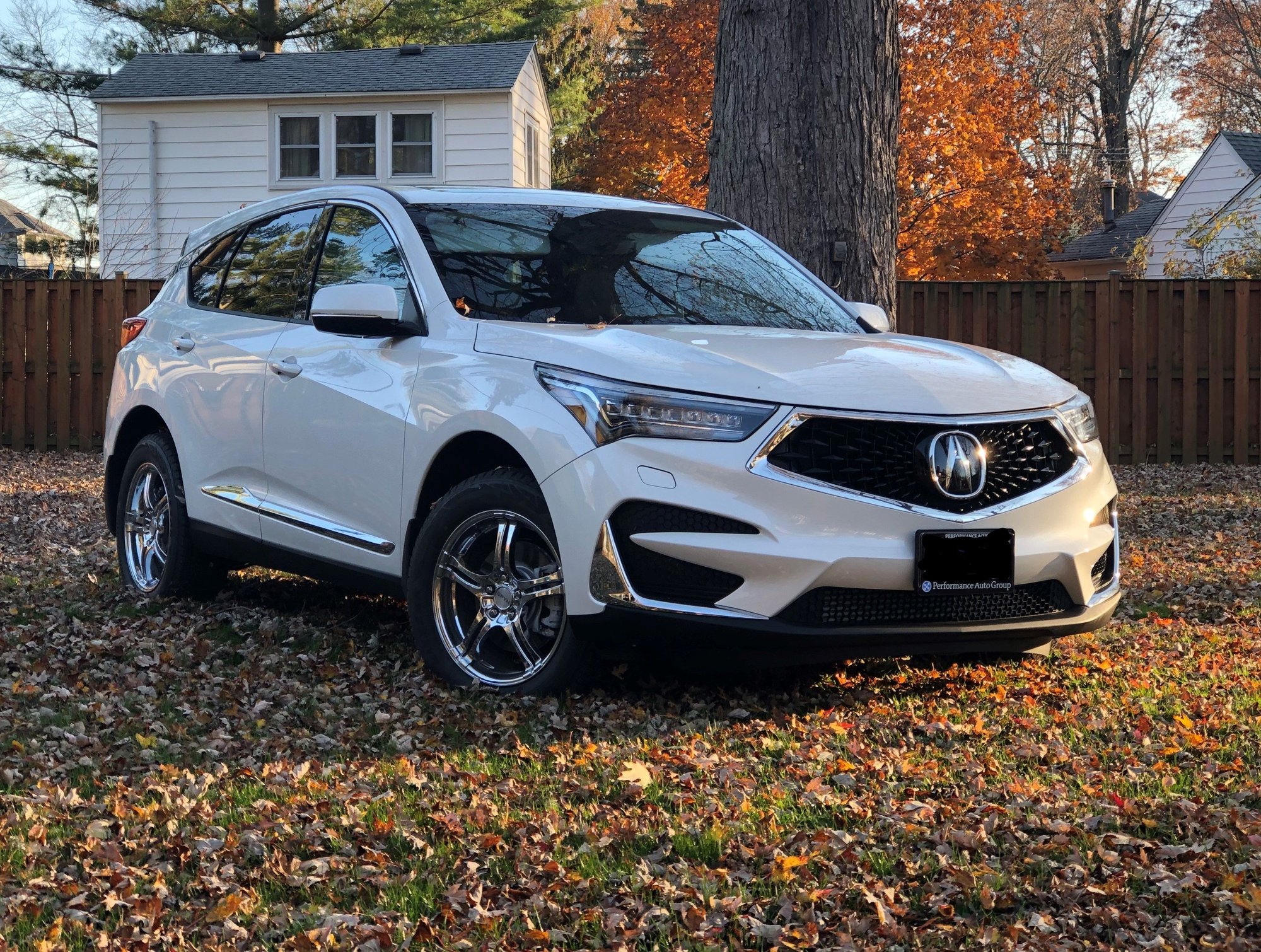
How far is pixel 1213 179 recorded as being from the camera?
37.1 meters

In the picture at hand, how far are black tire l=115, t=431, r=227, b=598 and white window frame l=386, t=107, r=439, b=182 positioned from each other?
59.2 feet

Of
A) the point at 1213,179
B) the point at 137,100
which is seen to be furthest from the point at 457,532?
the point at 1213,179

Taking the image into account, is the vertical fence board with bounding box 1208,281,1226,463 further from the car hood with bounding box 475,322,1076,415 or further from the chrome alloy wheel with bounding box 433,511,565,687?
the chrome alloy wheel with bounding box 433,511,565,687

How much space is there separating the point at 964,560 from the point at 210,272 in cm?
413

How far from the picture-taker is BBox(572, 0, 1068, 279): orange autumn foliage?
2536 centimetres

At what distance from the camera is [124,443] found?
7309 millimetres

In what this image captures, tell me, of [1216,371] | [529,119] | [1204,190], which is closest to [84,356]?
[529,119]

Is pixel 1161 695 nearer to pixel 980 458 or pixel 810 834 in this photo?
pixel 980 458

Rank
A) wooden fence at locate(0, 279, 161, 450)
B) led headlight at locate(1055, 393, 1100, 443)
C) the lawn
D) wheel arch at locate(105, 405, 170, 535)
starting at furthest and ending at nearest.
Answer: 1. wooden fence at locate(0, 279, 161, 450)
2. wheel arch at locate(105, 405, 170, 535)
3. led headlight at locate(1055, 393, 1100, 443)
4. the lawn

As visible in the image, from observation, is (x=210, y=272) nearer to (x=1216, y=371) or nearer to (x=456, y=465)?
(x=456, y=465)

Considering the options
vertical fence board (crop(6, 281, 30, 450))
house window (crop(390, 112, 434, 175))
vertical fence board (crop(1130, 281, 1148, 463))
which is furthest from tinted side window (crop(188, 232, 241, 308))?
house window (crop(390, 112, 434, 175))

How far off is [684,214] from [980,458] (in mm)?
2288

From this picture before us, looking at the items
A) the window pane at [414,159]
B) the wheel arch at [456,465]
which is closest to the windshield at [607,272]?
the wheel arch at [456,465]

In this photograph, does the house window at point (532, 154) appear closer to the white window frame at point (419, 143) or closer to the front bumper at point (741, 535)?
the white window frame at point (419, 143)
